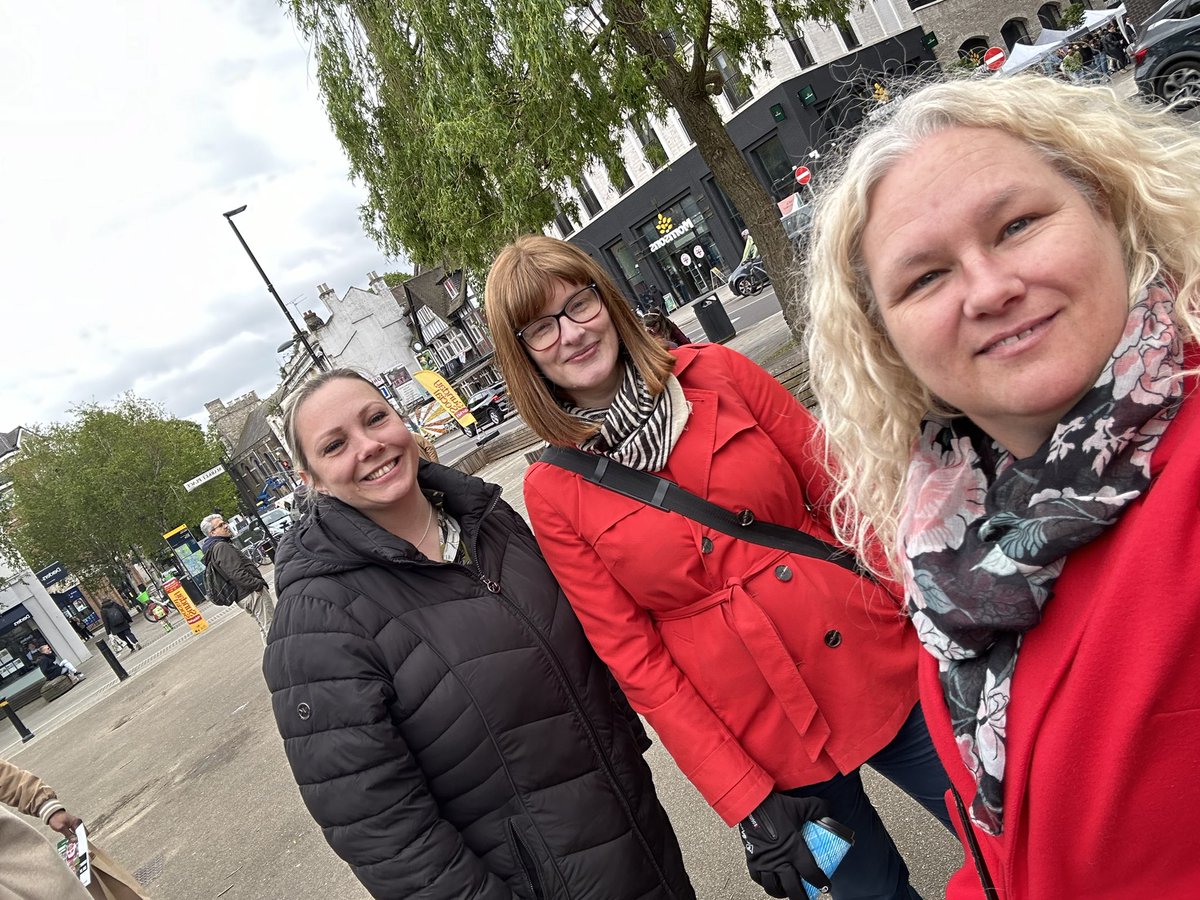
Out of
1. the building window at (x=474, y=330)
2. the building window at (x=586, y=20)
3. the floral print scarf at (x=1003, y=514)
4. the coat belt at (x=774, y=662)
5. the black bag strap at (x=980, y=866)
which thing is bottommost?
the black bag strap at (x=980, y=866)

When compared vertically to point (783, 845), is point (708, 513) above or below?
above

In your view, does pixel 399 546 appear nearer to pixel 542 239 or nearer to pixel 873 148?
pixel 542 239

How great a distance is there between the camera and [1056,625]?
101 centimetres

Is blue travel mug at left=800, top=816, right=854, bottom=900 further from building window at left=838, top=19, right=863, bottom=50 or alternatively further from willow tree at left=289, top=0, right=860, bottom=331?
building window at left=838, top=19, right=863, bottom=50

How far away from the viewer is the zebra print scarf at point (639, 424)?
6.38 ft

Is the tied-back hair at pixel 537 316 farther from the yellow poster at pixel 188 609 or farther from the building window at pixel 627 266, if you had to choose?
the building window at pixel 627 266

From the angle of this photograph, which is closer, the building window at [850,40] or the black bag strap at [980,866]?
the black bag strap at [980,866]

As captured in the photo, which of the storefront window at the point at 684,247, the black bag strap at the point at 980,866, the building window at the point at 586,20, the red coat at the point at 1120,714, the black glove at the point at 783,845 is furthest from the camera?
the storefront window at the point at 684,247

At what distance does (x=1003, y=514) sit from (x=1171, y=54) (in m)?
13.3

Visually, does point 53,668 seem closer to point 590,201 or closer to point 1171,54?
point 590,201

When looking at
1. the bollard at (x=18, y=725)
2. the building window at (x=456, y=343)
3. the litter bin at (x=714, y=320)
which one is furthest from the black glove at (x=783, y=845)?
the building window at (x=456, y=343)

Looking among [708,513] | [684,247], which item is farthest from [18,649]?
[708,513]

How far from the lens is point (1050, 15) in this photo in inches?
1251

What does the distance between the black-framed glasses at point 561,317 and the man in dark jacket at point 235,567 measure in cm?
806
